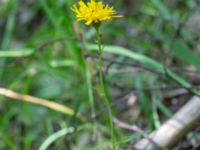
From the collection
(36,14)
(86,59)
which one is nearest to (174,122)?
(86,59)

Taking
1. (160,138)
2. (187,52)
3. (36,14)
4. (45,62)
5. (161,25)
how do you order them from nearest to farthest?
(160,138), (187,52), (45,62), (161,25), (36,14)

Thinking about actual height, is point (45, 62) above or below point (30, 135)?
above

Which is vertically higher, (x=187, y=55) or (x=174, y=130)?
(x=187, y=55)

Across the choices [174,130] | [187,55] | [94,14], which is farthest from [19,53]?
[94,14]

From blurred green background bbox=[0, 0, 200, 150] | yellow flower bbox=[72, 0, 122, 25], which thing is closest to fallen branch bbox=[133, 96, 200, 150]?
blurred green background bbox=[0, 0, 200, 150]

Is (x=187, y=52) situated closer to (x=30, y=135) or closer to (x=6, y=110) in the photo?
(x=30, y=135)

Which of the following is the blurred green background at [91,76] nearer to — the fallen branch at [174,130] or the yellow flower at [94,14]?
the fallen branch at [174,130]

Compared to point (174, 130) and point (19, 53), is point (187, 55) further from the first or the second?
point (19, 53)
